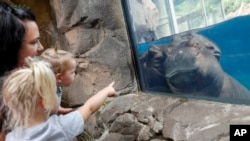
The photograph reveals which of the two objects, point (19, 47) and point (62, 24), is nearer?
point (19, 47)

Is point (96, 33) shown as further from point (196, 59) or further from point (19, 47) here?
point (19, 47)

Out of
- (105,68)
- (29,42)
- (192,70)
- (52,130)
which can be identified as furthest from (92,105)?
(105,68)

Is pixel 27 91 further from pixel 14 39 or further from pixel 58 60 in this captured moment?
pixel 58 60

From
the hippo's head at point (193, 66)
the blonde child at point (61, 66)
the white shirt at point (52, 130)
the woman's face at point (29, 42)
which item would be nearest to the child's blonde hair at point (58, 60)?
the blonde child at point (61, 66)

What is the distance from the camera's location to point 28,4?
8.50 feet

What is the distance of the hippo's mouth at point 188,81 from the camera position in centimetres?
165

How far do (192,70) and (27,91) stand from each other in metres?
1.05

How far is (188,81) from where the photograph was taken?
5.64ft

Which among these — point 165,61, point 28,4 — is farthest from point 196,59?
point 28,4

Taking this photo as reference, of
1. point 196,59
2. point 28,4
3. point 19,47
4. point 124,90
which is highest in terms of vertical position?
point 28,4

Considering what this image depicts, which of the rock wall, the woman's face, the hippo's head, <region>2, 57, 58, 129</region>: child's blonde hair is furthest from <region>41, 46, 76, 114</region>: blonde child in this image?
the hippo's head

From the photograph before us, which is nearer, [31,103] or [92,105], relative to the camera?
[31,103]

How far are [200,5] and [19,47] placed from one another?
95 centimetres

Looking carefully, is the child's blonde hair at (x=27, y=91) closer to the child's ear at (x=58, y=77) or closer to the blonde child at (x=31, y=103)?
the blonde child at (x=31, y=103)
